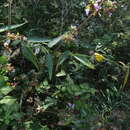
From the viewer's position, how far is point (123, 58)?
2.29m

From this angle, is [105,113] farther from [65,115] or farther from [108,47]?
[108,47]

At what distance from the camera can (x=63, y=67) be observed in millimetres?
2020

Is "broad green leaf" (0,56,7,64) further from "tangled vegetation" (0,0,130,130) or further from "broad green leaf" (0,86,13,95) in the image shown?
"broad green leaf" (0,86,13,95)

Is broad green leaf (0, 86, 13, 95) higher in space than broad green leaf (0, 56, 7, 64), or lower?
lower

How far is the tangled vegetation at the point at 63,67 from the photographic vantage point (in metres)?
1.75

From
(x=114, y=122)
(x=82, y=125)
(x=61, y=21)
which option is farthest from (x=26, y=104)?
(x=61, y=21)

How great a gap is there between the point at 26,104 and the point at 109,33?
790 mm

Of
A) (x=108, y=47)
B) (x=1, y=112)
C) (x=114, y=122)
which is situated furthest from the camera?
(x=108, y=47)

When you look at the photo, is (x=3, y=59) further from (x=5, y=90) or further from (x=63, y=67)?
(x=63, y=67)

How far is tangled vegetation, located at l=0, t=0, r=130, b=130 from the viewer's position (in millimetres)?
1754

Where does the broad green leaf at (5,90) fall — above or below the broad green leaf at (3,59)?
below

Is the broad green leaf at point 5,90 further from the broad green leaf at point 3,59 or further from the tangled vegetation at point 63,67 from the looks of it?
the broad green leaf at point 3,59

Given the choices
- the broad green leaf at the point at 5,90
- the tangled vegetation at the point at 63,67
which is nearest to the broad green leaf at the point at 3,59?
the tangled vegetation at the point at 63,67

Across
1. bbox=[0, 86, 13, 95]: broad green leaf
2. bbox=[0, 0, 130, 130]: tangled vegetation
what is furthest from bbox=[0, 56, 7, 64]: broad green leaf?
bbox=[0, 86, 13, 95]: broad green leaf
